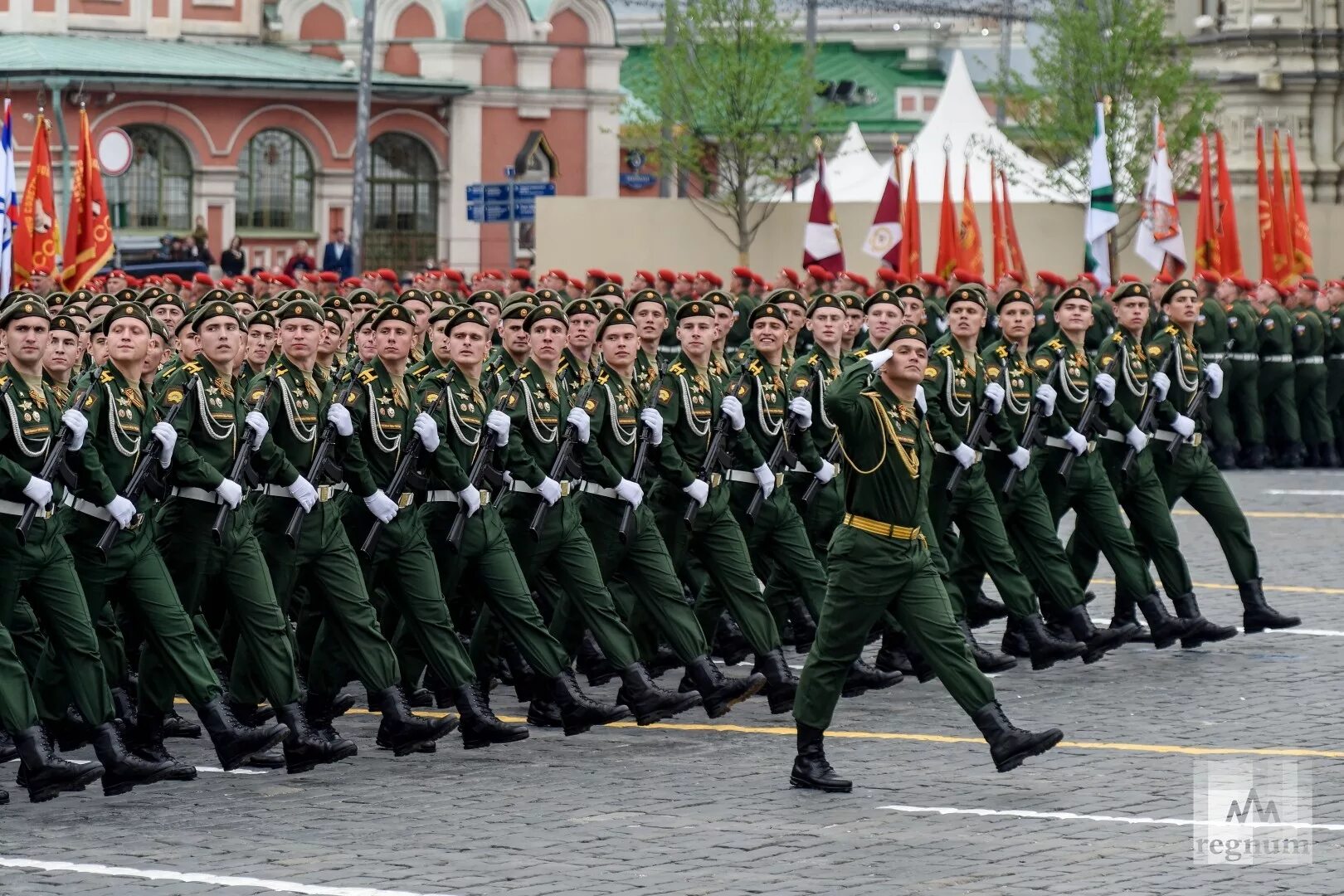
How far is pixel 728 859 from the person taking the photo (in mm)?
8742

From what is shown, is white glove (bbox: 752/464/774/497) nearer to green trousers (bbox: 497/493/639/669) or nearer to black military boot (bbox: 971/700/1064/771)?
green trousers (bbox: 497/493/639/669)

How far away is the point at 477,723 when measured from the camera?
429 inches

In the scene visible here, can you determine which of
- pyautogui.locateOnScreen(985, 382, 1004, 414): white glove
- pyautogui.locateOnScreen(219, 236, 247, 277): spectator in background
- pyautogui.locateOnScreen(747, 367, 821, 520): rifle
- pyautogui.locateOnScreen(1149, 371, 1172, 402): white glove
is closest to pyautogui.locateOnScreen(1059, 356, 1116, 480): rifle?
pyautogui.locateOnScreen(1149, 371, 1172, 402): white glove

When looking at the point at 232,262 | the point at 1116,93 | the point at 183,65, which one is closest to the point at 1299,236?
the point at 1116,93

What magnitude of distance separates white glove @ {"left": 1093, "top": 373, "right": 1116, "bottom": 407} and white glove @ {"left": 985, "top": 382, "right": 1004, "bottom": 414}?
2.62 ft

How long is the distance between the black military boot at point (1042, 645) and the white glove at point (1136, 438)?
1288 millimetres

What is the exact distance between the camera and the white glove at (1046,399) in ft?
43.9

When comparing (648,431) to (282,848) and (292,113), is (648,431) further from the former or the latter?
(292,113)

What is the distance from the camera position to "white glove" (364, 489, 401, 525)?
430 inches

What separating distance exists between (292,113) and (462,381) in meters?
34.0

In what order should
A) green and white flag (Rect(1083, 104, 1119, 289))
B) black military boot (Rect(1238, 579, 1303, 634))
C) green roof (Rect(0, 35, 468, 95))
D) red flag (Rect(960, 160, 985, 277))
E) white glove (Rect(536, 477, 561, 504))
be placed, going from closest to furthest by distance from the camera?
white glove (Rect(536, 477, 561, 504)), black military boot (Rect(1238, 579, 1303, 634)), green and white flag (Rect(1083, 104, 1119, 289)), red flag (Rect(960, 160, 985, 277)), green roof (Rect(0, 35, 468, 95))

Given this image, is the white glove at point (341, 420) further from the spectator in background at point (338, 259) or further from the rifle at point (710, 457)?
the spectator in background at point (338, 259)

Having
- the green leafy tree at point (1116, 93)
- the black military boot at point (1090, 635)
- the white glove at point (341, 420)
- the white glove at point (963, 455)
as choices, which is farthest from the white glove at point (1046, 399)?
the green leafy tree at point (1116, 93)

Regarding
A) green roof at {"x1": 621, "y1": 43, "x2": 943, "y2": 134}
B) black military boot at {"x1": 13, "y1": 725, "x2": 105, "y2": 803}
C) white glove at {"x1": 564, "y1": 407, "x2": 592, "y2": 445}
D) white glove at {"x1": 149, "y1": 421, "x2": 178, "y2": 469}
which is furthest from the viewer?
green roof at {"x1": 621, "y1": 43, "x2": 943, "y2": 134}
